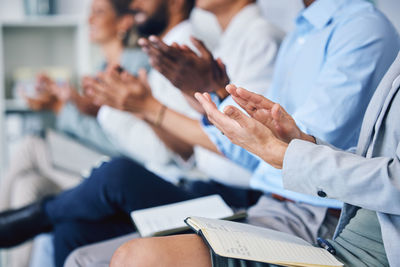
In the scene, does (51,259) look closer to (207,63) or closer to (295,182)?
(207,63)

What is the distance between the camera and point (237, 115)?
26.8 inches

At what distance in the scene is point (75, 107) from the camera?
1.99 meters

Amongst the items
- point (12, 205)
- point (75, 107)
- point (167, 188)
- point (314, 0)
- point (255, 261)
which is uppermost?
point (314, 0)

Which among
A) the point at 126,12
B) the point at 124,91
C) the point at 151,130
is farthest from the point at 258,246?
the point at 126,12

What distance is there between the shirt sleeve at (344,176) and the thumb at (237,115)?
8 cm

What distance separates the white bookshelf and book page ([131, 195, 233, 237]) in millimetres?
1866

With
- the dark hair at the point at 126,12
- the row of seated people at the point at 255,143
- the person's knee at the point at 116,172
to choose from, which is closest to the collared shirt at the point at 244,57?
the row of seated people at the point at 255,143

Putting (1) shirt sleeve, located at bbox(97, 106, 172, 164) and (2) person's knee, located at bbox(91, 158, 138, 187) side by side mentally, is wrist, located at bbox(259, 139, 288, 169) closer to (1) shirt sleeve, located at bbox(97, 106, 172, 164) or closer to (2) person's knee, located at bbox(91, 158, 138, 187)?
(2) person's knee, located at bbox(91, 158, 138, 187)

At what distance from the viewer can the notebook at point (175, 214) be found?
34.2 inches

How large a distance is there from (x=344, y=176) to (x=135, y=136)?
3.76 ft

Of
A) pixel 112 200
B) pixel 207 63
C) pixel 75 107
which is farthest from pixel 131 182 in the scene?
pixel 75 107

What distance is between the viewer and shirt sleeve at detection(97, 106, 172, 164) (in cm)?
161

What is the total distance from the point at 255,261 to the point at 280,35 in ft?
2.83

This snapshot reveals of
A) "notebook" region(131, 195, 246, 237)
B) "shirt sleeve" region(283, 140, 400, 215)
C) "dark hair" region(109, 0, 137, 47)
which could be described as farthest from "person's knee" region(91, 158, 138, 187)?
"dark hair" region(109, 0, 137, 47)
